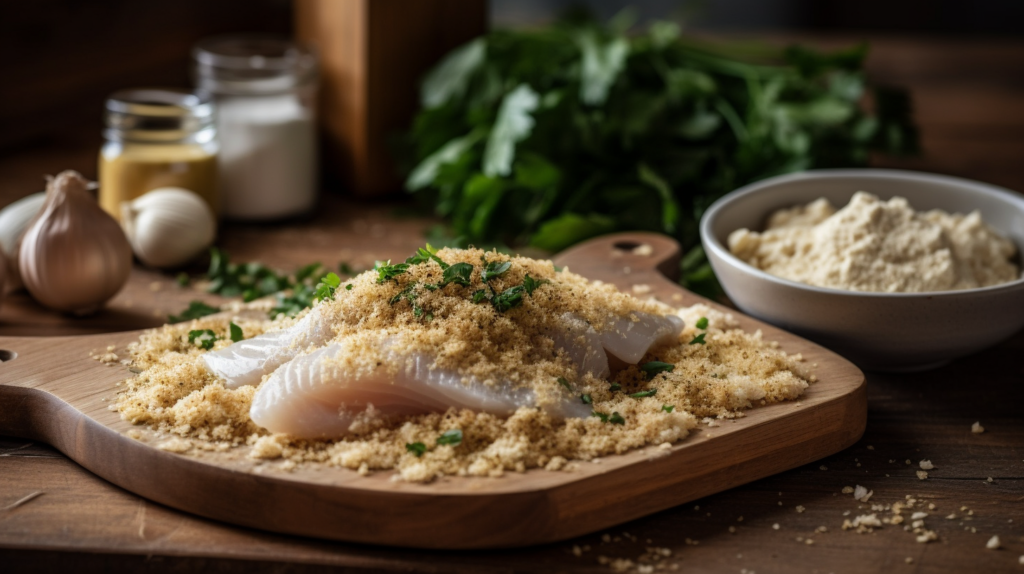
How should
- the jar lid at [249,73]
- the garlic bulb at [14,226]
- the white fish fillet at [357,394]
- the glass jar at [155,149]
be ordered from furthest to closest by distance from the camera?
the jar lid at [249,73]
the glass jar at [155,149]
the garlic bulb at [14,226]
the white fish fillet at [357,394]

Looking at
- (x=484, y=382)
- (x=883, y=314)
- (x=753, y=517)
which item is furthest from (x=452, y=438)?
(x=883, y=314)

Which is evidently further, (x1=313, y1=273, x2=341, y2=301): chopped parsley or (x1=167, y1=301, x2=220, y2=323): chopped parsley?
(x1=167, y1=301, x2=220, y2=323): chopped parsley

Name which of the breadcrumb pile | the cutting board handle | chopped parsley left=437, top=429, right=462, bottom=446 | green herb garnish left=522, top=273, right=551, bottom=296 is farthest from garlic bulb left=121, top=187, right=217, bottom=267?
chopped parsley left=437, top=429, right=462, bottom=446

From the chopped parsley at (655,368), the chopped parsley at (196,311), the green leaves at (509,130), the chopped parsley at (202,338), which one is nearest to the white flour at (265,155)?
the green leaves at (509,130)

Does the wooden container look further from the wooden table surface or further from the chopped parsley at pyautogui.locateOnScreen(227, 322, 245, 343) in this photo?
the chopped parsley at pyautogui.locateOnScreen(227, 322, 245, 343)

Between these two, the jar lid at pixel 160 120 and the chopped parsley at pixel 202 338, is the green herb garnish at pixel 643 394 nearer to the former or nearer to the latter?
the chopped parsley at pixel 202 338

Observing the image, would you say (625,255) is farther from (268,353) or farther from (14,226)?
(14,226)

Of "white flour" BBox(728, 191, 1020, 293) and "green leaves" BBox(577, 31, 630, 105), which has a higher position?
"green leaves" BBox(577, 31, 630, 105)
